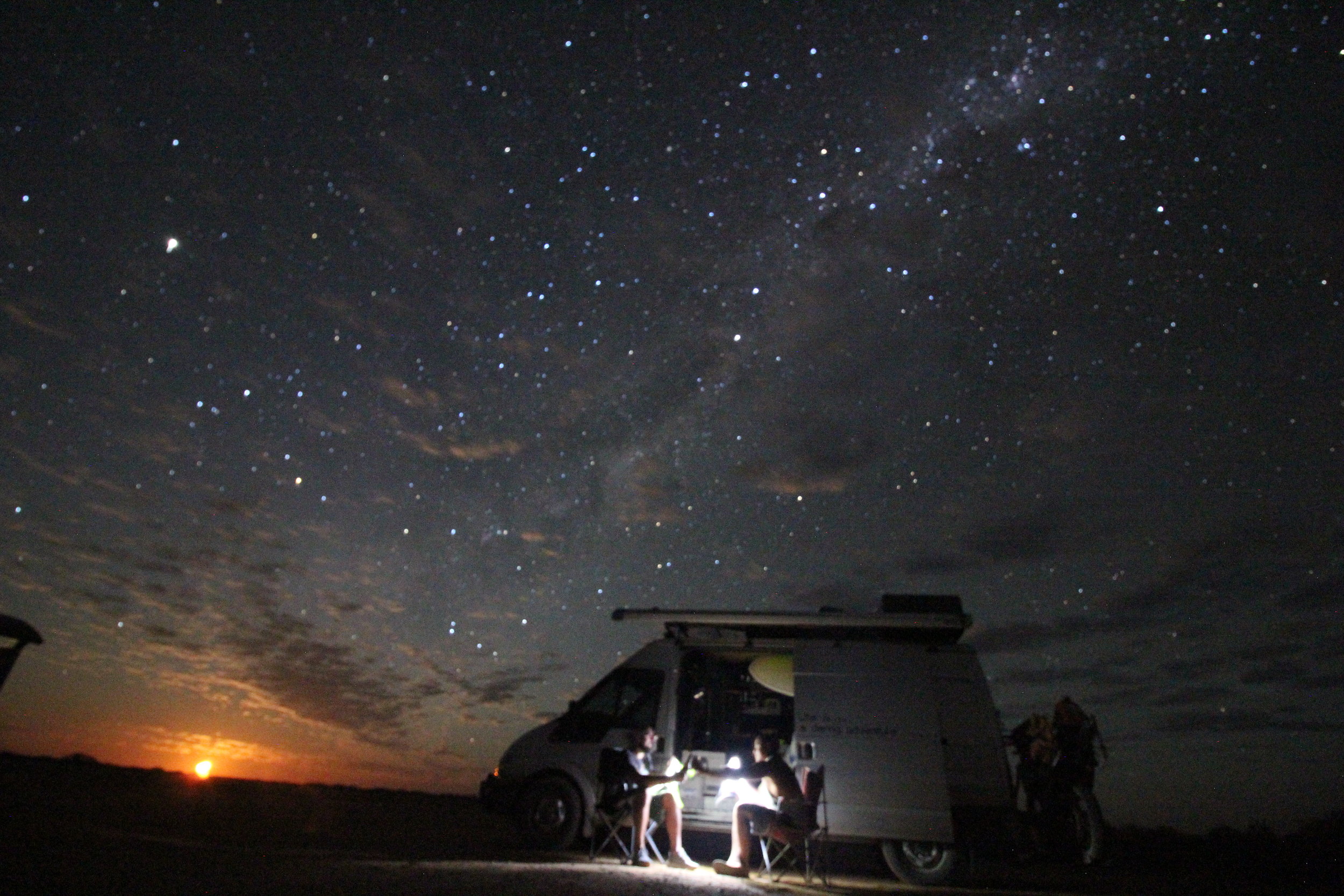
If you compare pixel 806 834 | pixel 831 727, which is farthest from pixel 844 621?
pixel 806 834

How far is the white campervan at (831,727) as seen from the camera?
8508mm

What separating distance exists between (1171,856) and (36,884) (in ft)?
71.3

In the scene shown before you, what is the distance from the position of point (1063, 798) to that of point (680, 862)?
15.9ft

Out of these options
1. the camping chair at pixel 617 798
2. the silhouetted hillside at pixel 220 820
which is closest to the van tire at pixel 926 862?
the camping chair at pixel 617 798

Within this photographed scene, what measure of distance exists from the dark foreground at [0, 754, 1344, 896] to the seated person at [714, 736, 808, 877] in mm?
334

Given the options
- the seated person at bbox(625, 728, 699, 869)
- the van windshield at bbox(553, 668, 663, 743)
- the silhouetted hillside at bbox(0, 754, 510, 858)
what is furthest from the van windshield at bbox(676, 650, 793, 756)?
the silhouetted hillside at bbox(0, 754, 510, 858)

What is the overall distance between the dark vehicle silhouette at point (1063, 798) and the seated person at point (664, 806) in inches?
165

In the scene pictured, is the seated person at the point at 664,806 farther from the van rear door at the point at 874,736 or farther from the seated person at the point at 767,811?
the van rear door at the point at 874,736

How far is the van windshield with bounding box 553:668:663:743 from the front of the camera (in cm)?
955

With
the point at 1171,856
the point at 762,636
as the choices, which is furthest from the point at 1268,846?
the point at 762,636

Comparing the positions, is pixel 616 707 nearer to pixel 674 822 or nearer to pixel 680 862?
pixel 674 822

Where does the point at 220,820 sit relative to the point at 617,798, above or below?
below

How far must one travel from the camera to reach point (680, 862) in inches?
312

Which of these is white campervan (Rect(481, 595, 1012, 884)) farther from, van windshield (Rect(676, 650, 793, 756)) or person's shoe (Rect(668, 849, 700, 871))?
person's shoe (Rect(668, 849, 700, 871))
